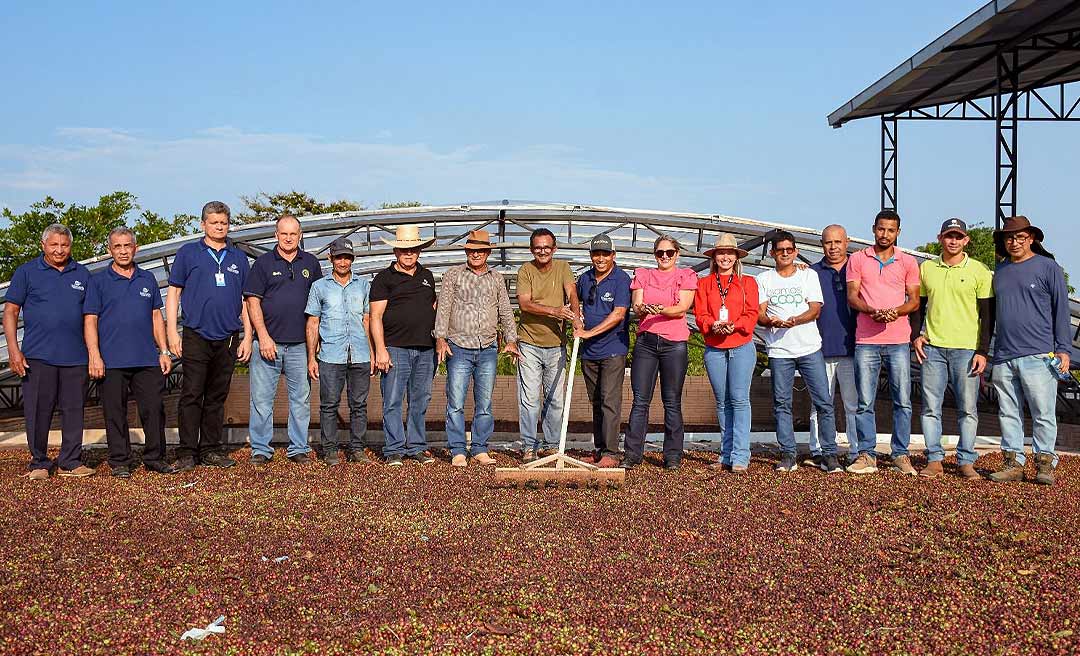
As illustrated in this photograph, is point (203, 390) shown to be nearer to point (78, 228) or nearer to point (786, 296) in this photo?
point (786, 296)

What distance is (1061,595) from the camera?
4.31m

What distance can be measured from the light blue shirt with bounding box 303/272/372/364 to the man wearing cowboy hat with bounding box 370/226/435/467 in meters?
0.21

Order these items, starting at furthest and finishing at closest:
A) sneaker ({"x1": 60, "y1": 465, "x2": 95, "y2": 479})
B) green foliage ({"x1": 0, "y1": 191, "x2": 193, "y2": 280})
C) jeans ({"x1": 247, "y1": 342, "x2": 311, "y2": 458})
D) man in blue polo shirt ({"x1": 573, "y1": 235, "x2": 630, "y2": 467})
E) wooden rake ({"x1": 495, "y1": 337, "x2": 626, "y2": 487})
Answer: green foliage ({"x1": 0, "y1": 191, "x2": 193, "y2": 280}), jeans ({"x1": 247, "y1": 342, "x2": 311, "y2": 458}), man in blue polo shirt ({"x1": 573, "y1": 235, "x2": 630, "y2": 467}), sneaker ({"x1": 60, "y1": 465, "x2": 95, "y2": 479}), wooden rake ({"x1": 495, "y1": 337, "x2": 626, "y2": 487})

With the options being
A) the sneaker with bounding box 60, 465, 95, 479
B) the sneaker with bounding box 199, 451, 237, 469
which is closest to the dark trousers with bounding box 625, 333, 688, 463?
the sneaker with bounding box 199, 451, 237, 469

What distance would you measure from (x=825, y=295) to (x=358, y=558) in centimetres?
457

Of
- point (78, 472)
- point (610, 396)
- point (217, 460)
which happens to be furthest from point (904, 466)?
point (78, 472)

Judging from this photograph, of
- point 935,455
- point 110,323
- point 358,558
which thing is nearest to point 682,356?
point 935,455

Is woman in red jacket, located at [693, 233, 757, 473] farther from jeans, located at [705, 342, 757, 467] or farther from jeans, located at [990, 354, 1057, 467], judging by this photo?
jeans, located at [990, 354, 1057, 467]

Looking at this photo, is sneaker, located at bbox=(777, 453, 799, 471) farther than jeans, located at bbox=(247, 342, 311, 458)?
No

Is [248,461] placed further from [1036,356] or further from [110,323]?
[1036,356]

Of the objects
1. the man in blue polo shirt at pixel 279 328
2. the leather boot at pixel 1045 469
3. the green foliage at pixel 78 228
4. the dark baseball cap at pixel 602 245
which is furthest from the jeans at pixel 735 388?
the green foliage at pixel 78 228

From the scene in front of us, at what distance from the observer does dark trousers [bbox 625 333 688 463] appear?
767cm

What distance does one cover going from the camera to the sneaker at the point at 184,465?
7646mm

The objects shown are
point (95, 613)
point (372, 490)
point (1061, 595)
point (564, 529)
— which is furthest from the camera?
point (372, 490)
